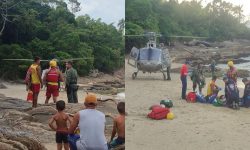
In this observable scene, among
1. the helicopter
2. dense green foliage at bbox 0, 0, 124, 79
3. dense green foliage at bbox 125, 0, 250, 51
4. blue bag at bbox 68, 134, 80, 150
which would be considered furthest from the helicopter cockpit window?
blue bag at bbox 68, 134, 80, 150

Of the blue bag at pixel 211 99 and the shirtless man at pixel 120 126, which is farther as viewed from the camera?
the blue bag at pixel 211 99

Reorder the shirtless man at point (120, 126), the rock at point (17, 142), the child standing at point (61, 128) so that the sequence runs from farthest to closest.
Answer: the child standing at point (61, 128)
the rock at point (17, 142)
the shirtless man at point (120, 126)

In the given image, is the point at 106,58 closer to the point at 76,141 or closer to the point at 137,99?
the point at 137,99

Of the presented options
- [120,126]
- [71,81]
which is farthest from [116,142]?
[71,81]

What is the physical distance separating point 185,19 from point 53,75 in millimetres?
1935

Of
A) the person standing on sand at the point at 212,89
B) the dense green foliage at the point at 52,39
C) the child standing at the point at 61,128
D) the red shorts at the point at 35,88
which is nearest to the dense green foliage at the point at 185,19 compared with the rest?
the person standing on sand at the point at 212,89

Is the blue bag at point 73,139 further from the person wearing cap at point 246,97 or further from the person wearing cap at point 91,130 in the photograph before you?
the person wearing cap at point 246,97

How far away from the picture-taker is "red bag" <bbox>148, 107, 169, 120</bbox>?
429 centimetres

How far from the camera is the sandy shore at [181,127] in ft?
12.4

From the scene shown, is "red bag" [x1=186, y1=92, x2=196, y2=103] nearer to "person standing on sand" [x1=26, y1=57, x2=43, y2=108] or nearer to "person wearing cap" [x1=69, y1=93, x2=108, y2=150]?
"person standing on sand" [x1=26, y1=57, x2=43, y2=108]

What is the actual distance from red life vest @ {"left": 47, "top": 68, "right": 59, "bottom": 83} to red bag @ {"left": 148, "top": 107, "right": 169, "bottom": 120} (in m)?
1.61

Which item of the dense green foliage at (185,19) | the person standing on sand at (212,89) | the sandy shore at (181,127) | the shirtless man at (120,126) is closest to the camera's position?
the shirtless man at (120,126)

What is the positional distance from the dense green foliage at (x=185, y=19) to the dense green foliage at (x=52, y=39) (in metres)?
2.34

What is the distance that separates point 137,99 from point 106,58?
9726 millimetres
